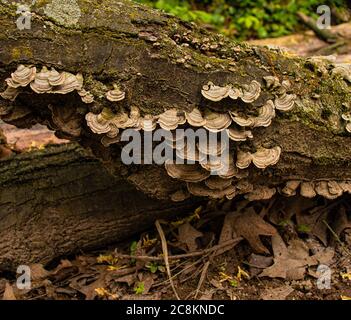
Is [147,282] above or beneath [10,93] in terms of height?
beneath

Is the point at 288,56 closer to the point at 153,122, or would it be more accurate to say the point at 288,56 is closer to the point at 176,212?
the point at 153,122

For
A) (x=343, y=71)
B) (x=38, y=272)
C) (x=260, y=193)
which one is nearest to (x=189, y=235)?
(x=260, y=193)

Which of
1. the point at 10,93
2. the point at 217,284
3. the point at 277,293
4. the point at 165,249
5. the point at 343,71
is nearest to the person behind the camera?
the point at 10,93

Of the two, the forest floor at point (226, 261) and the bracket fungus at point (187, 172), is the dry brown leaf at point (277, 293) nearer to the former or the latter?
the forest floor at point (226, 261)

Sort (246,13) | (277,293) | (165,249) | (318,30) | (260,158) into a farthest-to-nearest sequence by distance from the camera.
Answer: (246,13)
(318,30)
(165,249)
(277,293)
(260,158)

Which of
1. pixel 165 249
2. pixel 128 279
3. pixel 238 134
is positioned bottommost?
pixel 128 279

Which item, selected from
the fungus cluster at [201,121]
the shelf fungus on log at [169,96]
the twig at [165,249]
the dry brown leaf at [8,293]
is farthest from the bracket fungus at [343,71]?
the dry brown leaf at [8,293]

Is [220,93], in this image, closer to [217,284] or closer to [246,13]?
[217,284]
